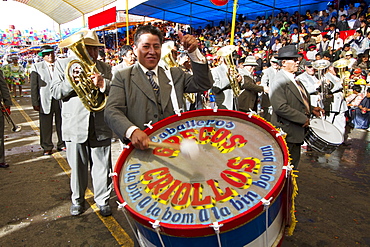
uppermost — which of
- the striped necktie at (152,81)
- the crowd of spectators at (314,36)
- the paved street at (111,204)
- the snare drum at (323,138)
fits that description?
the crowd of spectators at (314,36)

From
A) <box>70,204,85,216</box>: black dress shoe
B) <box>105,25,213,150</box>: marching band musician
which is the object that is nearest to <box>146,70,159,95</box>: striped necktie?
<box>105,25,213,150</box>: marching band musician

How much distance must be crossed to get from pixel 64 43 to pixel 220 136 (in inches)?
82.3

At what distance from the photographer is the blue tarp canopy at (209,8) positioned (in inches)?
522

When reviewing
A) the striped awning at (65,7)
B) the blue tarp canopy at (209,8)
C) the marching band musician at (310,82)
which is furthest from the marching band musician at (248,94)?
the blue tarp canopy at (209,8)

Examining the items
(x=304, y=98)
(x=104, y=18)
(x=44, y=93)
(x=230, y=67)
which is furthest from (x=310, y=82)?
(x=104, y=18)

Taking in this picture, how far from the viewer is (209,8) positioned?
15.0 meters

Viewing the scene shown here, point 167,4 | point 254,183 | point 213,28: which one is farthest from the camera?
point 213,28

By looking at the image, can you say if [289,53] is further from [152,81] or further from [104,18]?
[104,18]

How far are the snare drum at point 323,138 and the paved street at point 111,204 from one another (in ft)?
2.43

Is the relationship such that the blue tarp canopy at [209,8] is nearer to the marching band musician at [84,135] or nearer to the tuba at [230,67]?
the tuba at [230,67]

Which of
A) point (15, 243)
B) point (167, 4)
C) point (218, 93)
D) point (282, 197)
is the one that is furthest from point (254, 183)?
point (167, 4)

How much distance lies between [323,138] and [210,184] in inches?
101

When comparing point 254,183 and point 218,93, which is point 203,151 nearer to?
point 254,183

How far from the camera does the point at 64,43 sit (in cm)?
282
